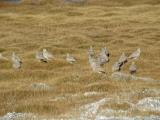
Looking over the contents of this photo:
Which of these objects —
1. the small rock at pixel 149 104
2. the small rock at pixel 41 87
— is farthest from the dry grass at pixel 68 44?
the small rock at pixel 149 104

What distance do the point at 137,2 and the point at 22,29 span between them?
4542 cm

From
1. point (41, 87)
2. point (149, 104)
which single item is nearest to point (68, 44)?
point (41, 87)

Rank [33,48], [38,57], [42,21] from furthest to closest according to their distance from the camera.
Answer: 1. [42,21]
2. [33,48]
3. [38,57]

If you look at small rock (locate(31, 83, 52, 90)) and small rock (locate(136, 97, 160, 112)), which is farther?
small rock (locate(31, 83, 52, 90))

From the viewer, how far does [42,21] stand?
90.1 metres

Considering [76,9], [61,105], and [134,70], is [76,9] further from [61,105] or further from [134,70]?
[61,105]

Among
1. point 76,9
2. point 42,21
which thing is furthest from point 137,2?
point 42,21

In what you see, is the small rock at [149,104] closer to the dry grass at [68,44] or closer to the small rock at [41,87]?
the dry grass at [68,44]

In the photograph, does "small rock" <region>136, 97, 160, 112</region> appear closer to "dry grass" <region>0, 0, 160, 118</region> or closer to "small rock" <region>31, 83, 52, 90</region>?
"dry grass" <region>0, 0, 160, 118</region>

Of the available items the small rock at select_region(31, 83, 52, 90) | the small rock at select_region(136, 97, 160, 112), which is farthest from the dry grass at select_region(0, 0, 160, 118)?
the small rock at select_region(136, 97, 160, 112)

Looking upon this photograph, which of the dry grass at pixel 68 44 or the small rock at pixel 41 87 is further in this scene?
the small rock at pixel 41 87

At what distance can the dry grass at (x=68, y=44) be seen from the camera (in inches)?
1116

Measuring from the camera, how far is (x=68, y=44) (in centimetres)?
6141

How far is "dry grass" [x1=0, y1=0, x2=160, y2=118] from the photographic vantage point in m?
28.3
